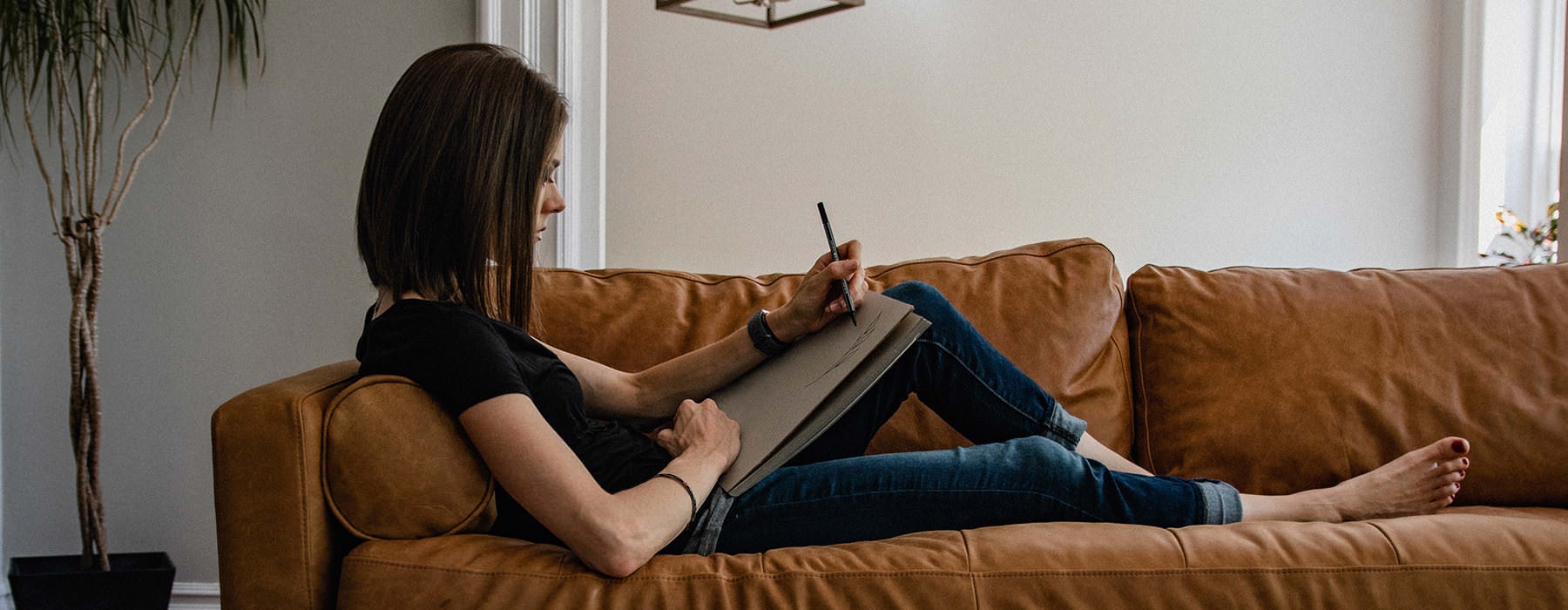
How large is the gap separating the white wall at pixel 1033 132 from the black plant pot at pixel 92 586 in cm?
145

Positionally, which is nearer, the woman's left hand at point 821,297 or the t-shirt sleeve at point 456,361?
A: the t-shirt sleeve at point 456,361

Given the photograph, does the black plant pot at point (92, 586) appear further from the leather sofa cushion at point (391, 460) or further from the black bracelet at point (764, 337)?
the black bracelet at point (764, 337)

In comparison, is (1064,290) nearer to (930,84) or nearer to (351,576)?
Result: (351,576)

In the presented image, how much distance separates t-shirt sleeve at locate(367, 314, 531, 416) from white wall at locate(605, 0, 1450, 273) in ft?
6.49

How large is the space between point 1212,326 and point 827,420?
32.7 inches

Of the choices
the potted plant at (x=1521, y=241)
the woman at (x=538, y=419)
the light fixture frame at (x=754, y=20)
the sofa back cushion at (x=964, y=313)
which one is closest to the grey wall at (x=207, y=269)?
the light fixture frame at (x=754, y=20)

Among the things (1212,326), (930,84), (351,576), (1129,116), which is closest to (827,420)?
(351,576)

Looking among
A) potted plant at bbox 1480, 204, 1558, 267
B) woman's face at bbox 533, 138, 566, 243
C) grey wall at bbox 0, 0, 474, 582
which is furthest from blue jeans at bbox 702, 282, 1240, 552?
potted plant at bbox 1480, 204, 1558, 267

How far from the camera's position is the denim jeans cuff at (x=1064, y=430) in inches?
57.9

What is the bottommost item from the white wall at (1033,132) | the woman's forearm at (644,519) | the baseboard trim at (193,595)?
the baseboard trim at (193,595)

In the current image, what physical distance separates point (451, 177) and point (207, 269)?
1442 millimetres

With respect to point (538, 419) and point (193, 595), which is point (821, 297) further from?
point (193, 595)

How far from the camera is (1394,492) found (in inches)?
55.0

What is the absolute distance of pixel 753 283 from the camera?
1.86 meters
